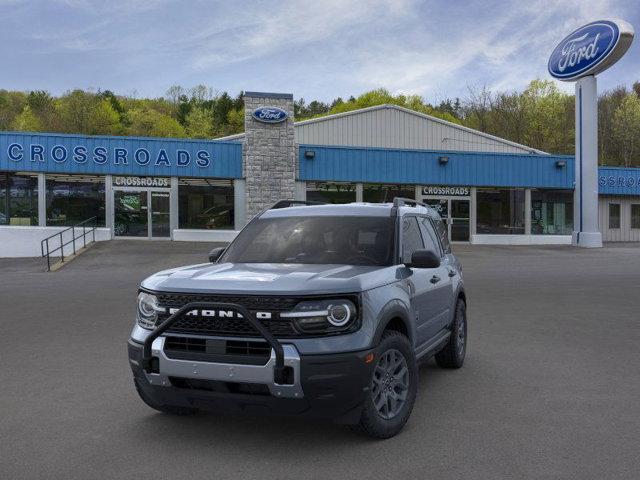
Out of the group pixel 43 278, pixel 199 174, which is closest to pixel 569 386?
pixel 43 278

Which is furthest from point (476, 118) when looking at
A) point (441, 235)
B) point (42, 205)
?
point (441, 235)

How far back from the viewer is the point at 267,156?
27.8 metres

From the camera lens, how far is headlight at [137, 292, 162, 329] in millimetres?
4352

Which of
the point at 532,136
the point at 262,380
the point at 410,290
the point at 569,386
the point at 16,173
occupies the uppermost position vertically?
the point at 532,136

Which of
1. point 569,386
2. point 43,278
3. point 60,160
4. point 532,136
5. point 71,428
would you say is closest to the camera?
point 71,428

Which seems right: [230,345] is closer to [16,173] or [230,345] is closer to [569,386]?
[569,386]

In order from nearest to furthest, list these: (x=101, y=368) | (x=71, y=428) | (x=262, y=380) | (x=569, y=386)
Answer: (x=262, y=380), (x=71, y=428), (x=569, y=386), (x=101, y=368)

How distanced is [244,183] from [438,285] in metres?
22.6

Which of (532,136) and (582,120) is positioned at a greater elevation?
(532,136)

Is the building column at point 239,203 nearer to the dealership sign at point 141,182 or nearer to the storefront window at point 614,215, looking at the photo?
the dealership sign at point 141,182

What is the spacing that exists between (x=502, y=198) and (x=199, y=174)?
15.2m

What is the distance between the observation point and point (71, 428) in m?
4.71

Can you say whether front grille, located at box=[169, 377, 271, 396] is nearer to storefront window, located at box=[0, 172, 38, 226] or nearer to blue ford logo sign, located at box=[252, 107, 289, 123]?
blue ford logo sign, located at box=[252, 107, 289, 123]

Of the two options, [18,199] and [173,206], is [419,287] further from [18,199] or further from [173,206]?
[18,199]
